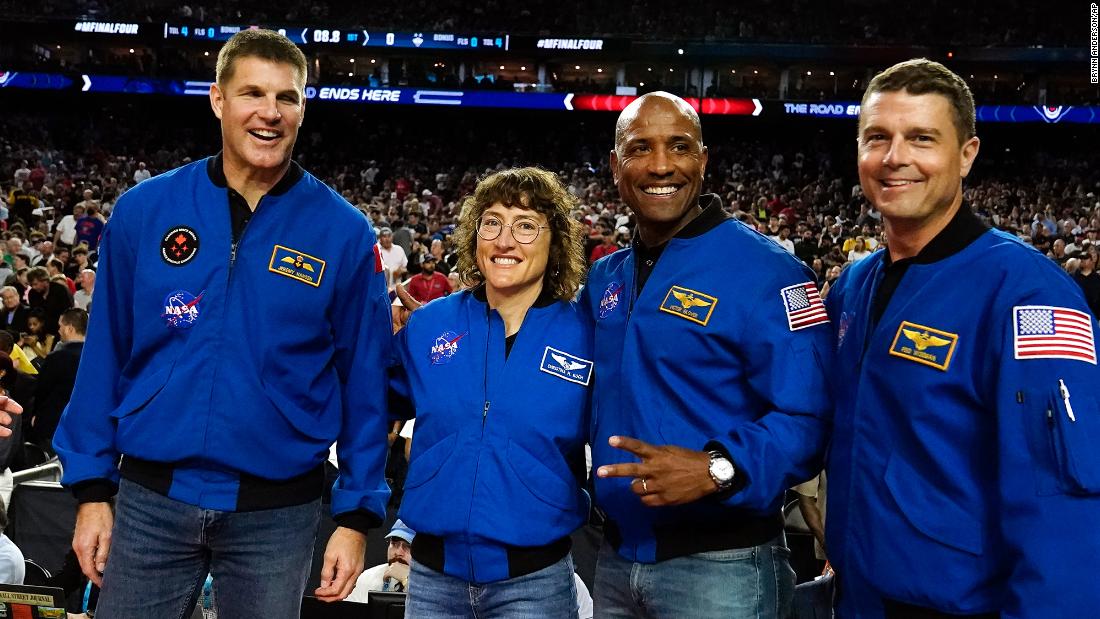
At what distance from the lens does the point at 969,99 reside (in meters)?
2.02

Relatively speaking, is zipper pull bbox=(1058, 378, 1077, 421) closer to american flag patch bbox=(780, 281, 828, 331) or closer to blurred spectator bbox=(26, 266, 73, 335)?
american flag patch bbox=(780, 281, 828, 331)

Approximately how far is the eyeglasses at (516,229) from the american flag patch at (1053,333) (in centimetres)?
105

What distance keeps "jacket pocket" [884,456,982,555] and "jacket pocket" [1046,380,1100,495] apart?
0.20m

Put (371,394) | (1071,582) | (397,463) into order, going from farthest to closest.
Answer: (397,463) < (371,394) < (1071,582)

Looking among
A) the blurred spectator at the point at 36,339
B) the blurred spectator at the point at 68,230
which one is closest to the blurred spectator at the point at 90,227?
the blurred spectator at the point at 68,230

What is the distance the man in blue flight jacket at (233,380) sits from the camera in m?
2.11

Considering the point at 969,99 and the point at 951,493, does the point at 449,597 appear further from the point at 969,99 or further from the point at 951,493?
the point at 969,99

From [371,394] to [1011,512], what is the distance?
1311mm

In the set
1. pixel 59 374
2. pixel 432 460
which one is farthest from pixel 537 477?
pixel 59 374

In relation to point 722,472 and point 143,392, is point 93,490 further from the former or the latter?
point 722,472

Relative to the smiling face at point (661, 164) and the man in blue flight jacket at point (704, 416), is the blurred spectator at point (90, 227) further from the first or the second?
the man in blue flight jacket at point (704, 416)

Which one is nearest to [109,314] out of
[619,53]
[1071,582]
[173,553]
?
[173,553]

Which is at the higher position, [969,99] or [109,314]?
[969,99]

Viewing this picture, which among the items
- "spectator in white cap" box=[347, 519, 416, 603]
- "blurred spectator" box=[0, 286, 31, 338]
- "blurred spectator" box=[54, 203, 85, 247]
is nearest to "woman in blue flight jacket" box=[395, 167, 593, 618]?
"spectator in white cap" box=[347, 519, 416, 603]
